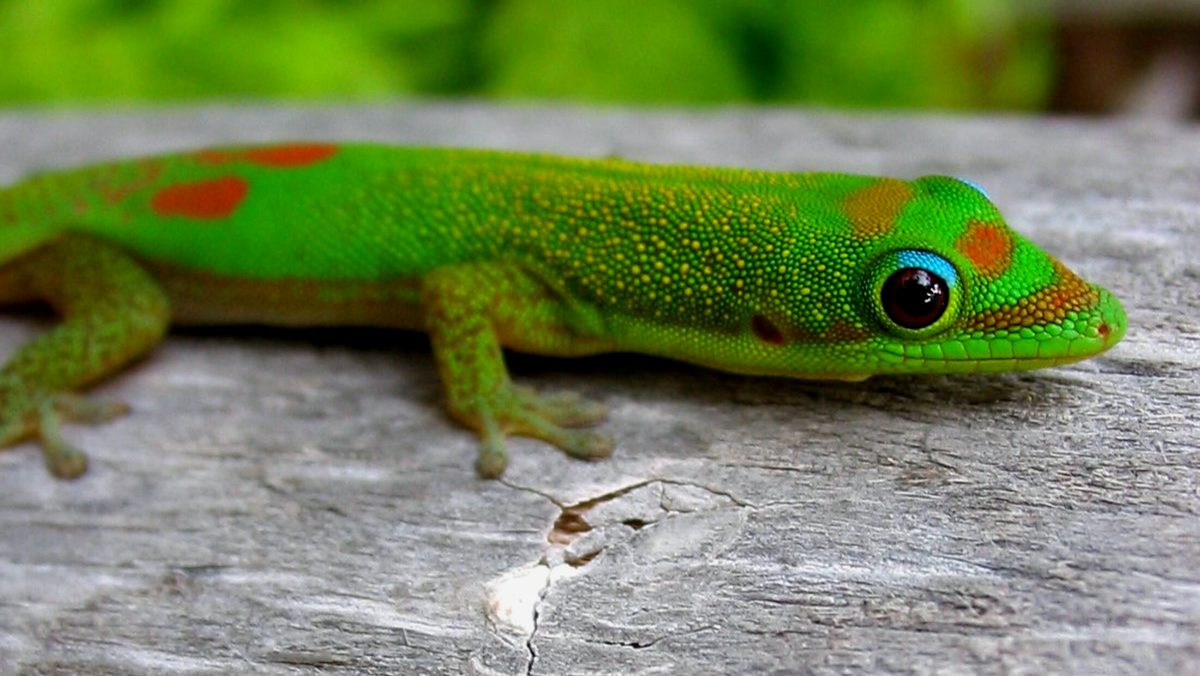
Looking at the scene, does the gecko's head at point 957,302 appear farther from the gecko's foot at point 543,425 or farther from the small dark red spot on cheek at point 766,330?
the gecko's foot at point 543,425

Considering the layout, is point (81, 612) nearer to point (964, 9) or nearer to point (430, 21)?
point (430, 21)

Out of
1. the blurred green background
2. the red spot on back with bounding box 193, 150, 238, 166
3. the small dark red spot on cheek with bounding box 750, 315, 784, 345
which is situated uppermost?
the blurred green background

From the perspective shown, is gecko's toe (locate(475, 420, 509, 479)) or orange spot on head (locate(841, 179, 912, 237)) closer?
orange spot on head (locate(841, 179, 912, 237))

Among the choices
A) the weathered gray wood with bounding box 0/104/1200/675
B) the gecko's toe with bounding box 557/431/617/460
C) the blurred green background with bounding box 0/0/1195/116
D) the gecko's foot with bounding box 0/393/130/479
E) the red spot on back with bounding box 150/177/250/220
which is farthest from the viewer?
the blurred green background with bounding box 0/0/1195/116

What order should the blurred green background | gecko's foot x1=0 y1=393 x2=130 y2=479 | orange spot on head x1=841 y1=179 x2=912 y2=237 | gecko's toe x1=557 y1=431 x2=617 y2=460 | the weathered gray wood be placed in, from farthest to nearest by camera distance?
1. the blurred green background
2. gecko's foot x1=0 y1=393 x2=130 y2=479
3. gecko's toe x1=557 y1=431 x2=617 y2=460
4. orange spot on head x1=841 y1=179 x2=912 y2=237
5. the weathered gray wood

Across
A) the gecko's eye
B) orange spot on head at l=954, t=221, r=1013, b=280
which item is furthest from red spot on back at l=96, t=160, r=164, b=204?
orange spot on head at l=954, t=221, r=1013, b=280

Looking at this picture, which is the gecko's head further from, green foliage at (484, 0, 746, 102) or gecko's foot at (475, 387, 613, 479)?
green foliage at (484, 0, 746, 102)

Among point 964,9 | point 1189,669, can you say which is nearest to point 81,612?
point 1189,669
